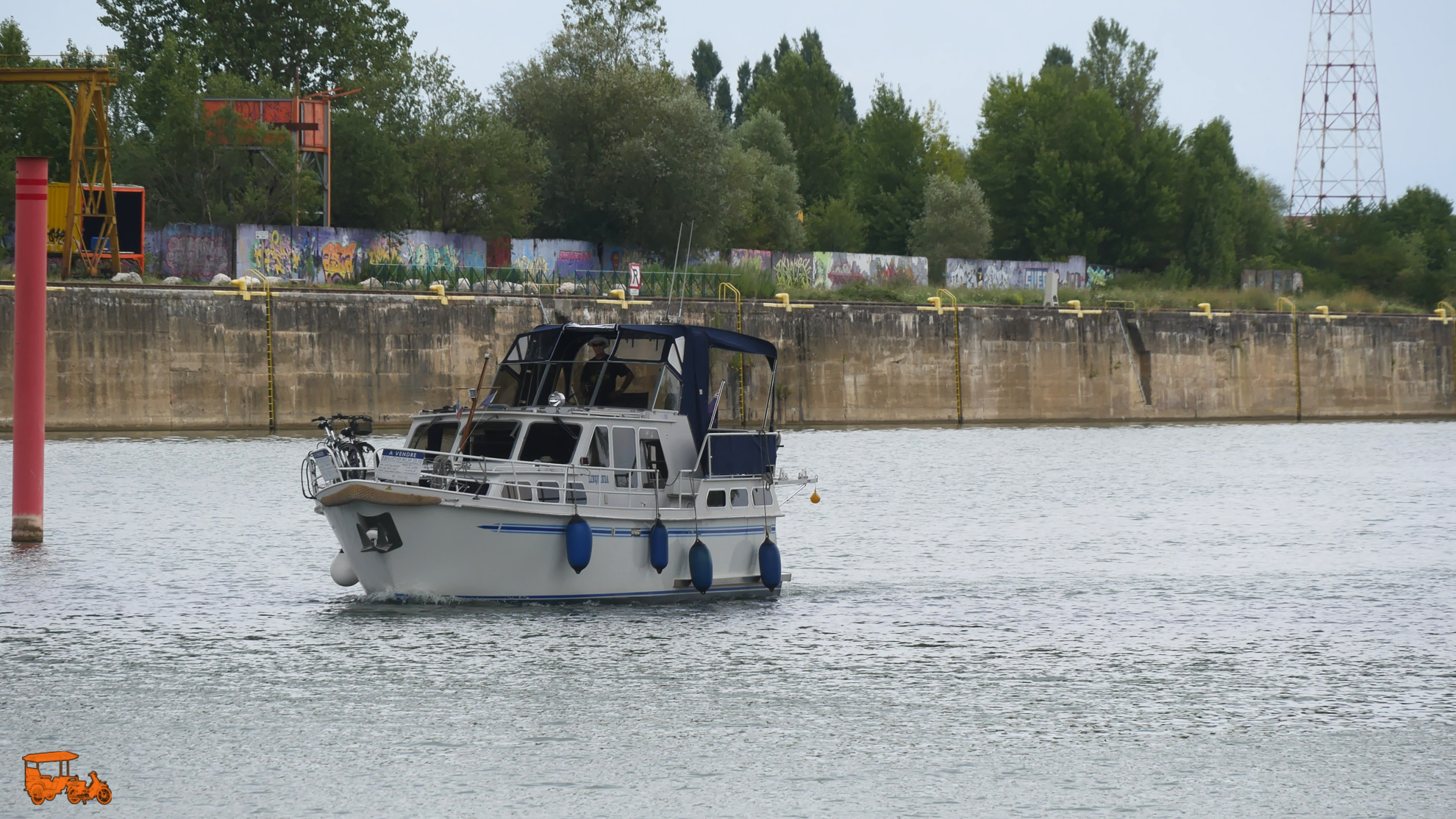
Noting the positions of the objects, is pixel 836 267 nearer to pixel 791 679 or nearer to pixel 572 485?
pixel 572 485

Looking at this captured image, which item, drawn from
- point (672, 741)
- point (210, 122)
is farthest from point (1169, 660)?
point (210, 122)

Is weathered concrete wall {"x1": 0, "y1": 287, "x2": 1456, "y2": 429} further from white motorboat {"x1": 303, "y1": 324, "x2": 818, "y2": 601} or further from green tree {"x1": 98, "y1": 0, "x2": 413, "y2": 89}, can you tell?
green tree {"x1": 98, "y1": 0, "x2": 413, "y2": 89}

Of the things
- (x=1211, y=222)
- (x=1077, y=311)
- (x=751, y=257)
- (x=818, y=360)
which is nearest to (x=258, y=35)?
(x=751, y=257)

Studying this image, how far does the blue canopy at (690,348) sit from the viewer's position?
24.2 metres

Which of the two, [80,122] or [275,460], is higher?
[80,122]

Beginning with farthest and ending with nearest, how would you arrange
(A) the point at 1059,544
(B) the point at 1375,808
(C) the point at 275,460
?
(C) the point at 275,460
(A) the point at 1059,544
(B) the point at 1375,808

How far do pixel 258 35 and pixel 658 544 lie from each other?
7293 centimetres

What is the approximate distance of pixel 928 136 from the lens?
117 m

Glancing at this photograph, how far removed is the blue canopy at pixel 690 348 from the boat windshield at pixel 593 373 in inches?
1.0

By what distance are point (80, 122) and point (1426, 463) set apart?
5029 centimetres

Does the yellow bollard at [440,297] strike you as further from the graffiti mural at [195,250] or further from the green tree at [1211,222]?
the green tree at [1211,222]

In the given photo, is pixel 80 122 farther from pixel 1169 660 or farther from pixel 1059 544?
pixel 1169 660

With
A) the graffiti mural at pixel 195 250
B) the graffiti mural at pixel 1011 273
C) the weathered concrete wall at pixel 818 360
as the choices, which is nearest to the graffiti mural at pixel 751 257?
the graffiti mural at pixel 1011 273

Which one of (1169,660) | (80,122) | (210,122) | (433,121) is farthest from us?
(433,121)
